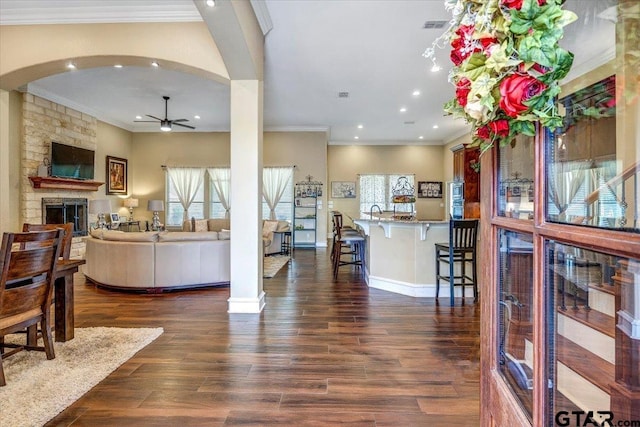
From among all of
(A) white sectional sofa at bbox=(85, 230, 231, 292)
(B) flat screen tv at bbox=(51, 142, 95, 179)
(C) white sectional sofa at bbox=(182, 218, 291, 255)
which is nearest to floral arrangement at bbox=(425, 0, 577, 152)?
(A) white sectional sofa at bbox=(85, 230, 231, 292)

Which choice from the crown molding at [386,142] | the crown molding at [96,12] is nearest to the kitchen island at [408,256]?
the crown molding at [96,12]

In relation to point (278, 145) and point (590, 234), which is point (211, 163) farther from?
point (590, 234)

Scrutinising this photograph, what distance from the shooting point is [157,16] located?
3768mm

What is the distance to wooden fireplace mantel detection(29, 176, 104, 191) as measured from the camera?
21.3 feet

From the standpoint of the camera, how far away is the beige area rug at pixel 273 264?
19.9 ft

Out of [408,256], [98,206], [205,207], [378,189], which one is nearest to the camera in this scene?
[408,256]

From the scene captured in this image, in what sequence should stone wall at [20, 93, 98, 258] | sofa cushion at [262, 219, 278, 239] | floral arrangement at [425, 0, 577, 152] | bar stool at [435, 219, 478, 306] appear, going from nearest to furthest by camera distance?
floral arrangement at [425, 0, 577, 152]
bar stool at [435, 219, 478, 306]
stone wall at [20, 93, 98, 258]
sofa cushion at [262, 219, 278, 239]

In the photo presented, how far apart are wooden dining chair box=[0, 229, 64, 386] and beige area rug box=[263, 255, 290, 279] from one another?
339 centimetres

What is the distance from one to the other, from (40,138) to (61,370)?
604 cm

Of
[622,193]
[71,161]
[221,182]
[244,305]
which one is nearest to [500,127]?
[622,193]

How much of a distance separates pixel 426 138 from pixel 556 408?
1110cm

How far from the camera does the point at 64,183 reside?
7.05m

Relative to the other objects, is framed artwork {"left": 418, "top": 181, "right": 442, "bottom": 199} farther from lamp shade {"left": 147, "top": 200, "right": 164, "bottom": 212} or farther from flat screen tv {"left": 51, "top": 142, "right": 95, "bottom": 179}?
flat screen tv {"left": 51, "top": 142, "right": 95, "bottom": 179}

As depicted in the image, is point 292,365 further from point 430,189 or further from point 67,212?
point 430,189
